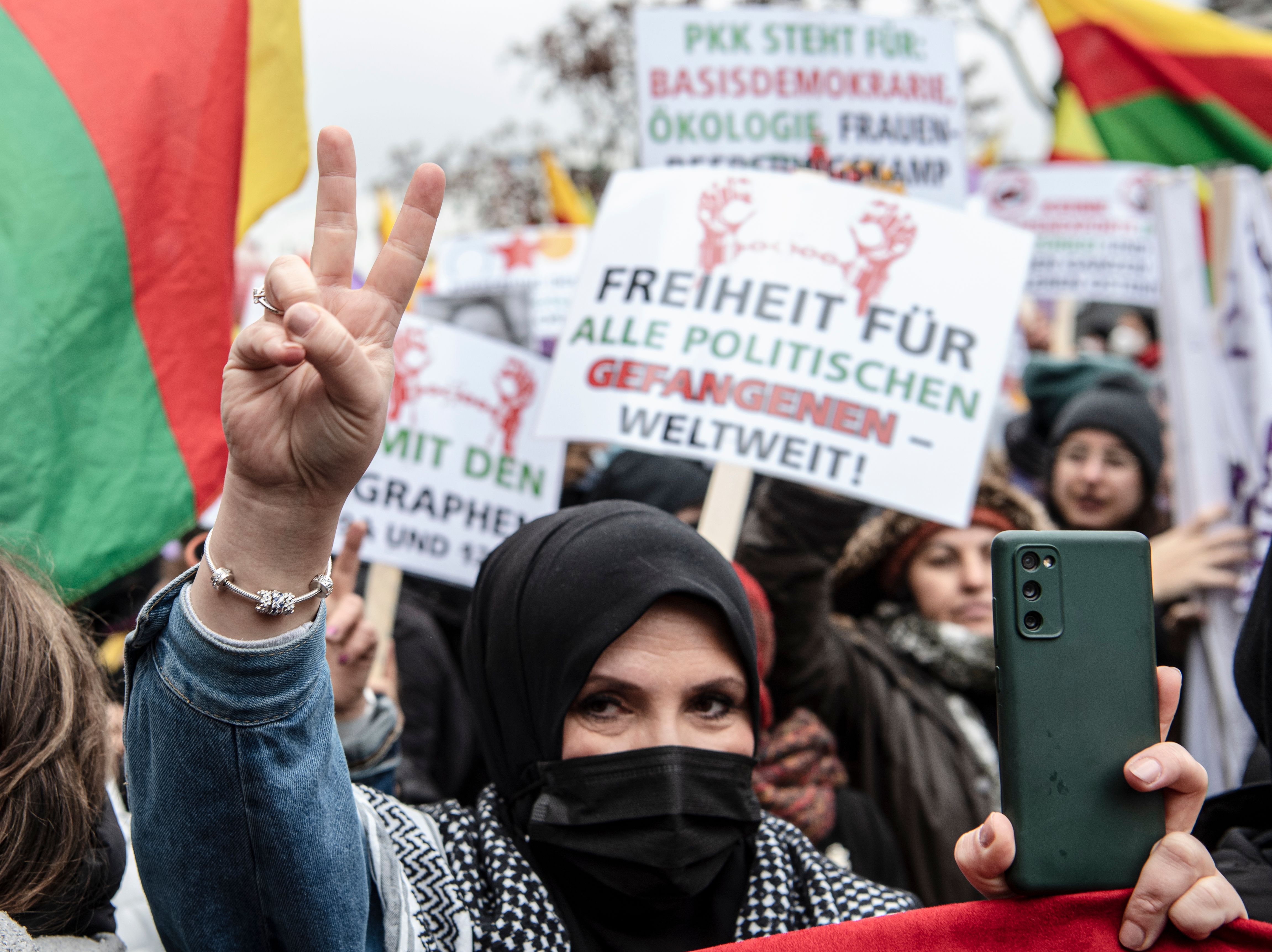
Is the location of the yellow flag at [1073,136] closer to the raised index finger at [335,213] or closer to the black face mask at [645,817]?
the black face mask at [645,817]

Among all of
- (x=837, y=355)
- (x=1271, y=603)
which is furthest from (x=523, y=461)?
(x=1271, y=603)

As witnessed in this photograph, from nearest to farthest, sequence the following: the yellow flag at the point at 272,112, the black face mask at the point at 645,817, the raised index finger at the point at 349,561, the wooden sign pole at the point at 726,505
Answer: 1. the black face mask at the point at 645,817
2. the raised index finger at the point at 349,561
3. the wooden sign pole at the point at 726,505
4. the yellow flag at the point at 272,112

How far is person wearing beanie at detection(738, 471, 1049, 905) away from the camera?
277cm

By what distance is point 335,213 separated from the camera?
112cm

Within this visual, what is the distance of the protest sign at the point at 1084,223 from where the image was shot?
6.16 meters

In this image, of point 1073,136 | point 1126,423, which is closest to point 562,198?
point 1073,136

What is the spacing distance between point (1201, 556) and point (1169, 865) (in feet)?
8.08

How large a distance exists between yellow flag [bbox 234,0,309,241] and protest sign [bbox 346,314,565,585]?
548mm

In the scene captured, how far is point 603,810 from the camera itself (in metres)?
1.54

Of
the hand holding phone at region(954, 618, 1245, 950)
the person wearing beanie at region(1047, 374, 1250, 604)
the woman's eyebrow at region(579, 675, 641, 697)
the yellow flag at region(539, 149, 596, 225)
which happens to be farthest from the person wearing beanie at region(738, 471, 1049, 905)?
the yellow flag at region(539, 149, 596, 225)

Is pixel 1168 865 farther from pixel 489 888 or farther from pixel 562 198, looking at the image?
pixel 562 198

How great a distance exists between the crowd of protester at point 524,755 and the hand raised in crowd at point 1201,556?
2.13 ft

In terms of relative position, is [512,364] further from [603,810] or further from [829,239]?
[603,810]

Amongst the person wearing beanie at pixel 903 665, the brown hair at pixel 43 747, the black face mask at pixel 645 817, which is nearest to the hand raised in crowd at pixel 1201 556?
the person wearing beanie at pixel 903 665
